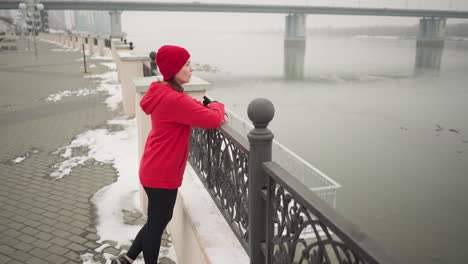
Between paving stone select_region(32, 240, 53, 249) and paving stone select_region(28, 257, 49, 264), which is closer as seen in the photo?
paving stone select_region(28, 257, 49, 264)

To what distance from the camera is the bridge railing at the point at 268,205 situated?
1581mm

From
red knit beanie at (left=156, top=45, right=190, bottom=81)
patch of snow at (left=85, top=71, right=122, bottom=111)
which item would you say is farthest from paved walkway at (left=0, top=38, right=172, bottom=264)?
red knit beanie at (left=156, top=45, right=190, bottom=81)

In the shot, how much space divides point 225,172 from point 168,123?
68 centimetres

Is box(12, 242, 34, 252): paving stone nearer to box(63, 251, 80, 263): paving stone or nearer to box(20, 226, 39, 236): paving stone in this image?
box(20, 226, 39, 236): paving stone

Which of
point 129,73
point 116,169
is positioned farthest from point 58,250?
Result: point 129,73

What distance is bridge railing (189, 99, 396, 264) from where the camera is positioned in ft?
5.19

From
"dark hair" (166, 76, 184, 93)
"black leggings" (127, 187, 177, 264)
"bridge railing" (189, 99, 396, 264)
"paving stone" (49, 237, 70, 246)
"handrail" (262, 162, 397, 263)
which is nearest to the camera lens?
"handrail" (262, 162, 397, 263)

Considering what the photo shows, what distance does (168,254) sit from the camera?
3982 millimetres

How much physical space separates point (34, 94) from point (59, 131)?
5.86 metres

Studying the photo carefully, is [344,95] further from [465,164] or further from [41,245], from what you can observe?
[41,245]

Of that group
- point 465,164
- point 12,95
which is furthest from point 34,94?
point 465,164

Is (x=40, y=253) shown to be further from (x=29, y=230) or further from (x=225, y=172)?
(x=225, y=172)

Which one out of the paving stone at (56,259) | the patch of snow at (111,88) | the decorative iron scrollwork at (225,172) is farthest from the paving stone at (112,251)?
the patch of snow at (111,88)

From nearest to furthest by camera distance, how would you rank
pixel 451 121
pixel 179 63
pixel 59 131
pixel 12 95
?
pixel 179 63 < pixel 59 131 < pixel 12 95 < pixel 451 121
